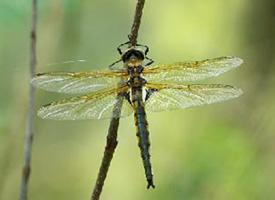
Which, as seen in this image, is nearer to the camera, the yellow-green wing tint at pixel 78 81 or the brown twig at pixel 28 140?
the brown twig at pixel 28 140

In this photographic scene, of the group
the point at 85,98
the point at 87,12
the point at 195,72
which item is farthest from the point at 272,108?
the point at 87,12

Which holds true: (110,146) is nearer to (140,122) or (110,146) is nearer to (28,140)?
(28,140)

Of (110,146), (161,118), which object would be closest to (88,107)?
(110,146)

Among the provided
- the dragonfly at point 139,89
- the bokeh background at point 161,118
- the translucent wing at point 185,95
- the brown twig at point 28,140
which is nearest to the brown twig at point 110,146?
the brown twig at point 28,140

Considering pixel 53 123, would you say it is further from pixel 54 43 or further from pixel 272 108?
pixel 272 108

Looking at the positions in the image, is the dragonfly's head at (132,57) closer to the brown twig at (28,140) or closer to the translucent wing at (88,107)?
the translucent wing at (88,107)

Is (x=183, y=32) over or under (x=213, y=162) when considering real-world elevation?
over
